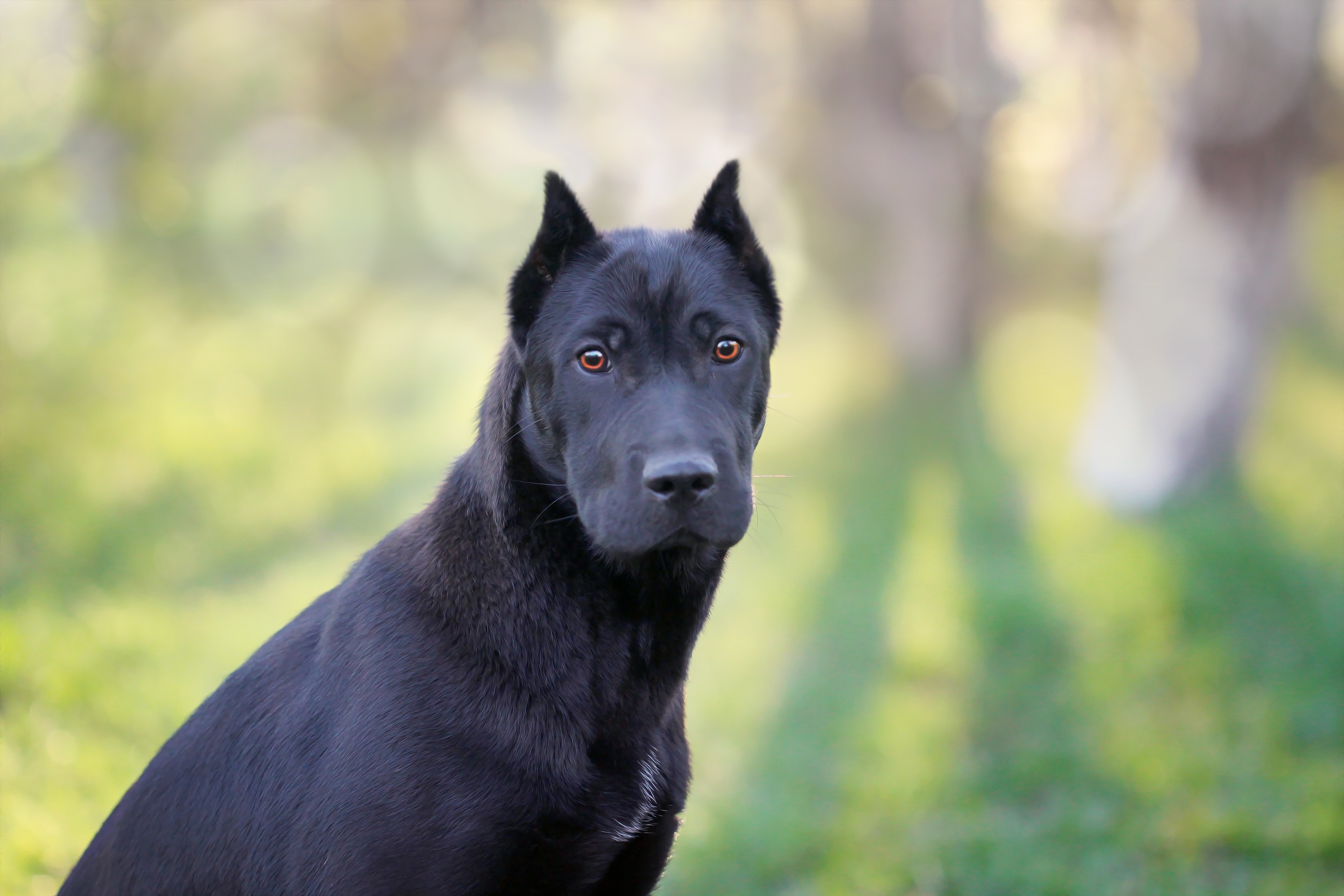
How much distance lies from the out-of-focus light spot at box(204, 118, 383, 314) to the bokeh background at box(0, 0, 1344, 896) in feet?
0.28

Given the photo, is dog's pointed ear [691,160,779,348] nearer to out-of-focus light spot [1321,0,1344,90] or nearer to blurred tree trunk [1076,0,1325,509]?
blurred tree trunk [1076,0,1325,509]

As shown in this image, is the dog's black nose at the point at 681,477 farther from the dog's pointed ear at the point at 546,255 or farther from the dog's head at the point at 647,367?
the dog's pointed ear at the point at 546,255

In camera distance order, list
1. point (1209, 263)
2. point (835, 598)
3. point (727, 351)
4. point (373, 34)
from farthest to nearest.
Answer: point (373, 34), point (1209, 263), point (835, 598), point (727, 351)

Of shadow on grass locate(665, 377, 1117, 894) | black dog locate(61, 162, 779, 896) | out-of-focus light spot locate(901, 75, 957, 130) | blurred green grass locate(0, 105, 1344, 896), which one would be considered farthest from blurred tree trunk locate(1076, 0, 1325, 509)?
black dog locate(61, 162, 779, 896)

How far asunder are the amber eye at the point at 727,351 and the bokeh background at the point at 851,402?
2406mm

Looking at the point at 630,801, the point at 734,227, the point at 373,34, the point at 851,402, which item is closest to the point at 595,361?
the point at 734,227

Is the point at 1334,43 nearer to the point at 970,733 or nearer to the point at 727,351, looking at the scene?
the point at 970,733

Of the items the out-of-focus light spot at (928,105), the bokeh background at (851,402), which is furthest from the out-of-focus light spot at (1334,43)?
the out-of-focus light spot at (928,105)

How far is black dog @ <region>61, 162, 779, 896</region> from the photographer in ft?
7.87

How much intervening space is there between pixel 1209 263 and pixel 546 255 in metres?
6.82

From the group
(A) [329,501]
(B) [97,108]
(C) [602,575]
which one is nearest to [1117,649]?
(C) [602,575]

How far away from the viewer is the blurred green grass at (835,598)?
4.42 meters

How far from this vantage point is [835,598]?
730 centimetres

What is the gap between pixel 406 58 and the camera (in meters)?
19.5
